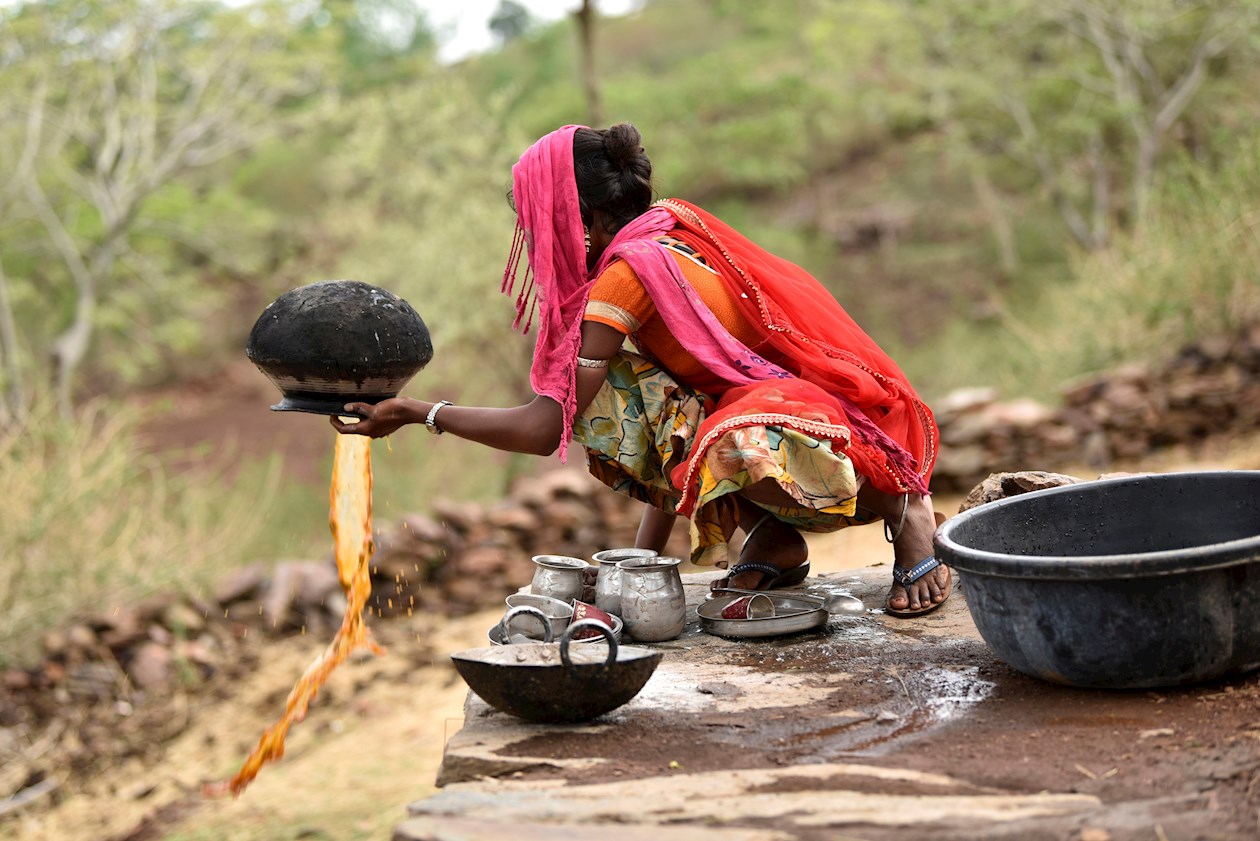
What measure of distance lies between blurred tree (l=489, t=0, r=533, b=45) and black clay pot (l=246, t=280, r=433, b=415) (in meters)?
22.8

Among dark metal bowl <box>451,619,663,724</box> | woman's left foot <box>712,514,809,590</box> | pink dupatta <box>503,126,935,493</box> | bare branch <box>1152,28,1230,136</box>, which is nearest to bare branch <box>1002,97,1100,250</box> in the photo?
bare branch <box>1152,28,1230,136</box>

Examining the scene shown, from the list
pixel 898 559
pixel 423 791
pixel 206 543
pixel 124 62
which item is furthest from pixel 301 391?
pixel 124 62

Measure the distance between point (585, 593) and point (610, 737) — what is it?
2.49 ft

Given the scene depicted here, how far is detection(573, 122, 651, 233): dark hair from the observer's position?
2736 millimetres

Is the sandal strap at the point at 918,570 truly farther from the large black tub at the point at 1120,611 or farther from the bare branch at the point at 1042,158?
the bare branch at the point at 1042,158

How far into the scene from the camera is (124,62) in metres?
13.3

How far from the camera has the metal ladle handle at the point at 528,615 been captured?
239 centimetres

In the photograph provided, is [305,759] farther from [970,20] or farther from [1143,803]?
[970,20]

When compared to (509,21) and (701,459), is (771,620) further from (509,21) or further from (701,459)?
(509,21)

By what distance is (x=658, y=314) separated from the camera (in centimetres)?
275

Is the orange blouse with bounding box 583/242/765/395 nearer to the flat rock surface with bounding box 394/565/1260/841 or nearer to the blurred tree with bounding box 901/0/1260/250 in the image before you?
the flat rock surface with bounding box 394/565/1260/841

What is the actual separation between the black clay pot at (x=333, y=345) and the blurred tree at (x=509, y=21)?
22.8 metres

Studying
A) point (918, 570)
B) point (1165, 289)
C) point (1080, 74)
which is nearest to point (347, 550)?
point (918, 570)

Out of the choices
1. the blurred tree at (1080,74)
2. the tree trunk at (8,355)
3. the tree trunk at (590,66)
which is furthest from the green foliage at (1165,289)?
the tree trunk at (8,355)
